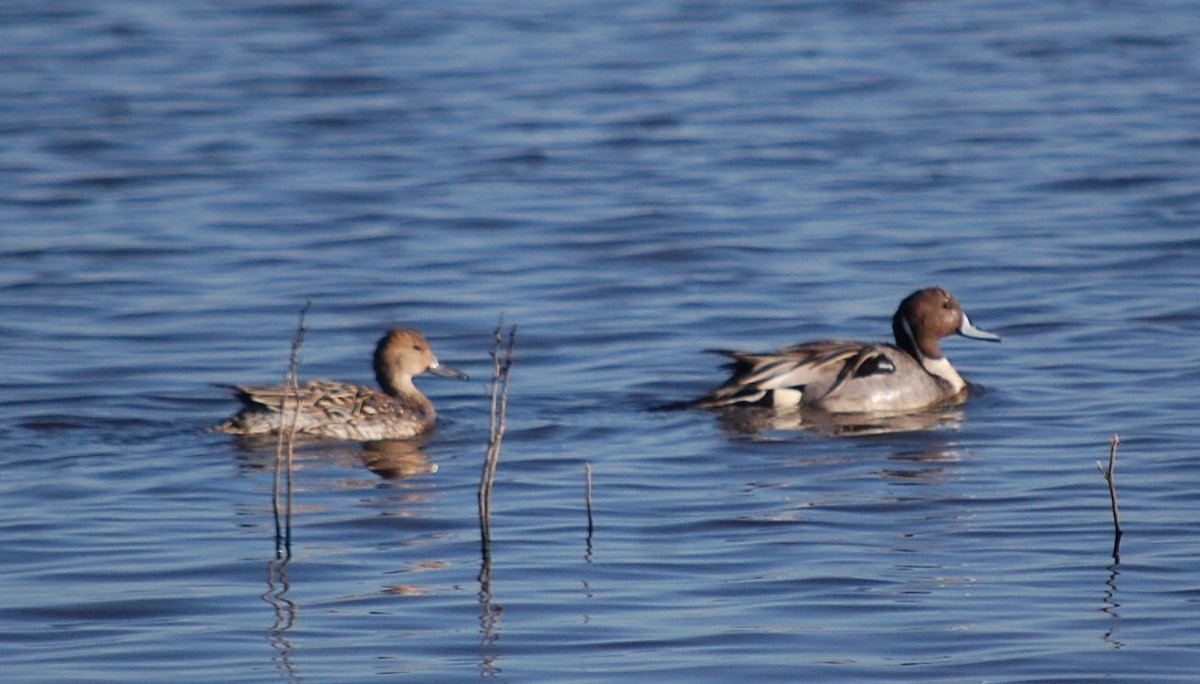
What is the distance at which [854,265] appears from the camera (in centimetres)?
1366

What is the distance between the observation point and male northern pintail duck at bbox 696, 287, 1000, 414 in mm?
10375

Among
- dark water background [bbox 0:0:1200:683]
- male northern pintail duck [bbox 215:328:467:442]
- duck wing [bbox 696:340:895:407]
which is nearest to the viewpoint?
dark water background [bbox 0:0:1200:683]

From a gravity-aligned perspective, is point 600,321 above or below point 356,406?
below

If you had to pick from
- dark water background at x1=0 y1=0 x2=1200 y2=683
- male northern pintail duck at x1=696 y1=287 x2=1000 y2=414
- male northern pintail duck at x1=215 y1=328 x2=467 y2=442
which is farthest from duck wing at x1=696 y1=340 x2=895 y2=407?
male northern pintail duck at x1=215 y1=328 x2=467 y2=442

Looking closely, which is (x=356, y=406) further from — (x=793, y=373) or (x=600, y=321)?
(x=600, y=321)

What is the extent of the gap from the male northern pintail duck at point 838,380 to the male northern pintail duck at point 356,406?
51.3 inches

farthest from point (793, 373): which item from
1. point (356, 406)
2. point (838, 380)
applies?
point (356, 406)

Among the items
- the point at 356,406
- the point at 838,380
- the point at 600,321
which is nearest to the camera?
the point at 356,406

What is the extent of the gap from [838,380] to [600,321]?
2.30 meters

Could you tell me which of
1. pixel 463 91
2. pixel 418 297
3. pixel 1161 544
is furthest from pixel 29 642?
pixel 463 91

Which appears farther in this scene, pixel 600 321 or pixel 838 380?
pixel 600 321

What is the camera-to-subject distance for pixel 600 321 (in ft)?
40.7

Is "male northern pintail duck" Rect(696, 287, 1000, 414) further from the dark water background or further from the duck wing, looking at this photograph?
the dark water background

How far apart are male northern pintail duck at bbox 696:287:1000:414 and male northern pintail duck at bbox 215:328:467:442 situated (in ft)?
4.27
